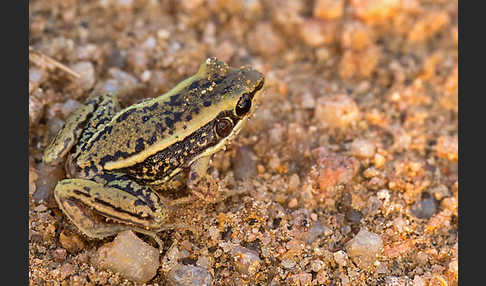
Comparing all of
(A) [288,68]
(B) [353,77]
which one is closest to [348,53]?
(B) [353,77]

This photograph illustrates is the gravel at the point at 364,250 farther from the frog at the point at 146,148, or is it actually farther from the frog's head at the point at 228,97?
the frog's head at the point at 228,97

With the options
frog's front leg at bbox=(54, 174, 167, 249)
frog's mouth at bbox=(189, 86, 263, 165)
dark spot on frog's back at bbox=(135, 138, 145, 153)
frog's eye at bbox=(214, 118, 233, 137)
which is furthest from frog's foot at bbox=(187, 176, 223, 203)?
dark spot on frog's back at bbox=(135, 138, 145, 153)

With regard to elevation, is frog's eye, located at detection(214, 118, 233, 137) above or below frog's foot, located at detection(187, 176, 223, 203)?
above

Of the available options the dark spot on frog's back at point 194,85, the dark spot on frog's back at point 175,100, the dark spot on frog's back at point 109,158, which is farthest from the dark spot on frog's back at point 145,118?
the dark spot on frog's back at point 194,85

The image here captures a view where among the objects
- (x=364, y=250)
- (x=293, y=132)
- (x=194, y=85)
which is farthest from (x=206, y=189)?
(x=364, y=250)

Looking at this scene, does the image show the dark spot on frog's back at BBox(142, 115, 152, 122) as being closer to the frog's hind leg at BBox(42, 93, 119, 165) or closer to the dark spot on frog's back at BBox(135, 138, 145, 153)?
the dark spot on frog's back at BBox(135, 138, 145, 153)
